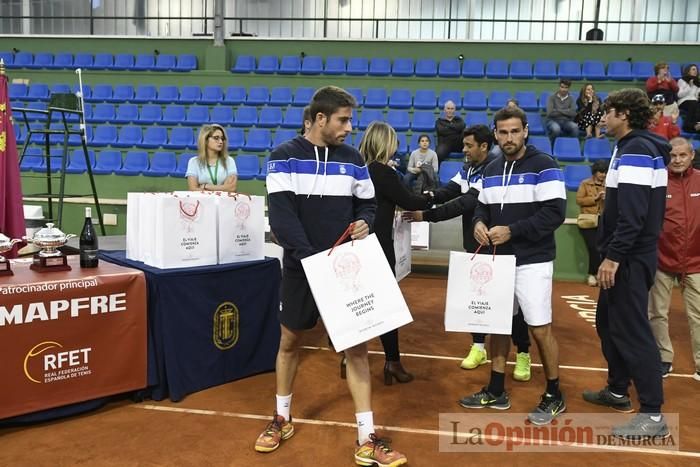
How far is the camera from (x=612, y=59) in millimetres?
10992

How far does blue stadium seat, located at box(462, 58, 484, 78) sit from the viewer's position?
10.7 m

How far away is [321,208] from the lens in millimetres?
2426

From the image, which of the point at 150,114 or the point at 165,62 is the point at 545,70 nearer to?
the point at 150,114

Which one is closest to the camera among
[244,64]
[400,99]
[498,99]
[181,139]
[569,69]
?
[181,139]

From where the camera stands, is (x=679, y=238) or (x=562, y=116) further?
(x=562, y=116)

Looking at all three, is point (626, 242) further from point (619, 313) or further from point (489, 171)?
point (489, 171)

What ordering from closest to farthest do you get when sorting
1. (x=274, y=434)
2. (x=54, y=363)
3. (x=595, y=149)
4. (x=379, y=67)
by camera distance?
(x=274, y=434), (x=54, y=363), (x=595, y=149), (x=379, y=67)

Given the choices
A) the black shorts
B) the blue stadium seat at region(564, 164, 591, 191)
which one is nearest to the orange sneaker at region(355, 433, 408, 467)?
the black shorts

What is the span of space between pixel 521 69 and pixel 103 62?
28.7 feet

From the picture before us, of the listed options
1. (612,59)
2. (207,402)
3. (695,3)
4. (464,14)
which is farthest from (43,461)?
(695,3)

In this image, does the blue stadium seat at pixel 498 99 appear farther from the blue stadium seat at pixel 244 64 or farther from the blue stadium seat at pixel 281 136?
the blue stadium seat at pixel 244 64

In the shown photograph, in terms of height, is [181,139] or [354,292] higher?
[181,139]

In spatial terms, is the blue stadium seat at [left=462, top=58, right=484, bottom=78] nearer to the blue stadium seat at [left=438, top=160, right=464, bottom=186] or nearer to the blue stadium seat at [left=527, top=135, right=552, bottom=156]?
the blue stadium seat at [left=527, top=135, right=552, bottom=156]

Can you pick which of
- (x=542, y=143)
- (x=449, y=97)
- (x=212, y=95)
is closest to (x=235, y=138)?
(x=212, y=95)
